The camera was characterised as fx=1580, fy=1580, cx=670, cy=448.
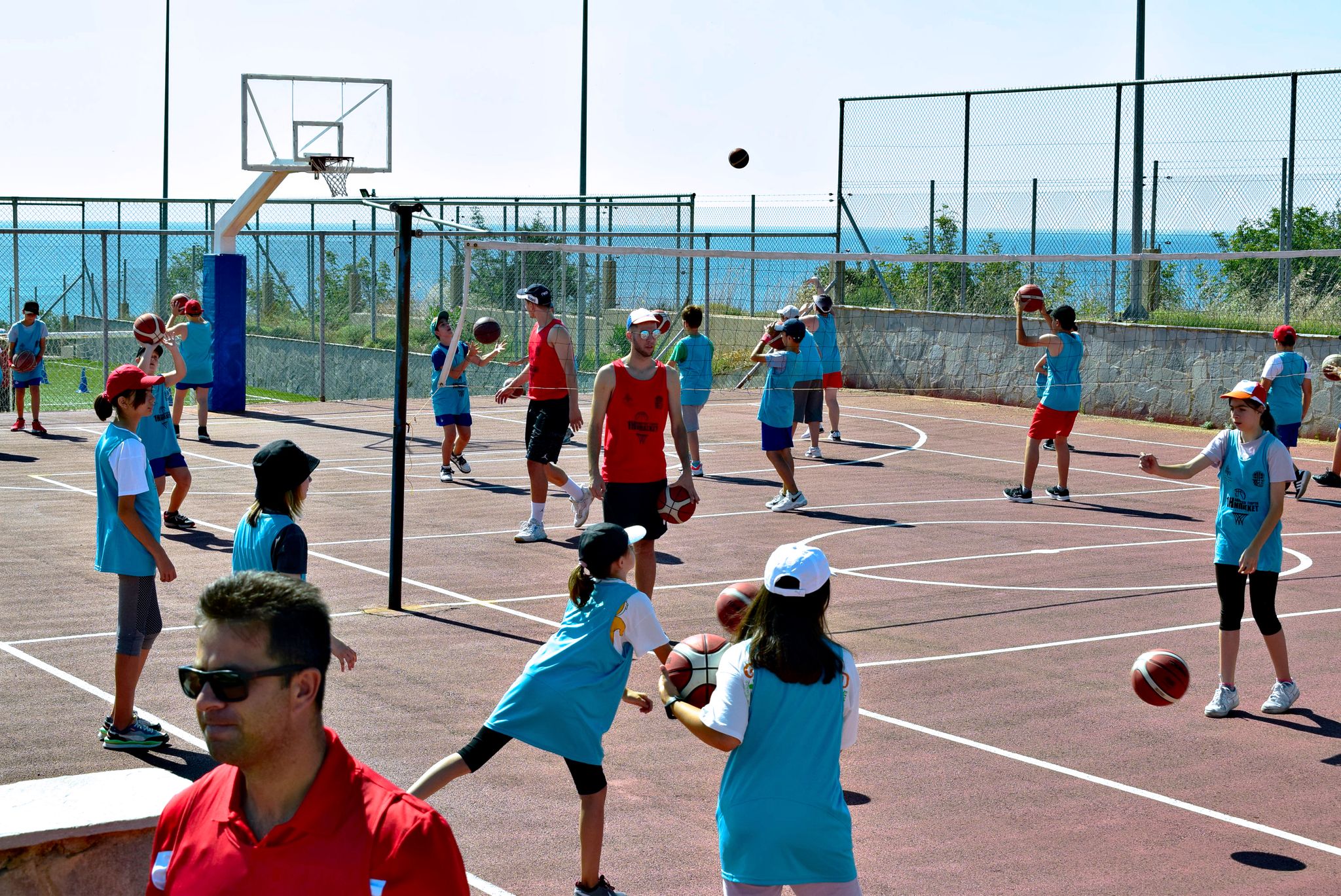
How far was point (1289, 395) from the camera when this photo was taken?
17.3 m

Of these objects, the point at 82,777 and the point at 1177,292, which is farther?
the point at 1177,292

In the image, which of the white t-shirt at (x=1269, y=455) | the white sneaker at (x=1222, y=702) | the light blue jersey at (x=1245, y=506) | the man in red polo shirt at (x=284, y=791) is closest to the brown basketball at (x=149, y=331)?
the white t-shirt at (x=1269, y=455)

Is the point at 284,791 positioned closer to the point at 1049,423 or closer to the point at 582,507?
the point at 582,507

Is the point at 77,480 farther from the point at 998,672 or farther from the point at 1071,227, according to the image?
the point at 1071,227

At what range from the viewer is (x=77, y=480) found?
1769 cm

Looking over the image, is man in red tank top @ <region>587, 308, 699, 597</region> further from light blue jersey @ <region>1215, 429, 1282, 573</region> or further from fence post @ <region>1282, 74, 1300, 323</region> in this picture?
fence post @ <region>1282, 74, 1300, 323</region>

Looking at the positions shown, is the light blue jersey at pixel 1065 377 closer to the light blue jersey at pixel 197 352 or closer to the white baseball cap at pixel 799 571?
the light blue jersey at pixel 197 352

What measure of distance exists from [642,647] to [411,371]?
27561 mm

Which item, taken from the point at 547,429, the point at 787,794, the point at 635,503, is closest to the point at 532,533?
the point at 547,429

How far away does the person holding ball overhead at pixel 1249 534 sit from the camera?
8.83 meters

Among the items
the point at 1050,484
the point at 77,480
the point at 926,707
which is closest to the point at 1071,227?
the point at 1050,484

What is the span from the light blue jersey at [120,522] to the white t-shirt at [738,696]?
4046mm

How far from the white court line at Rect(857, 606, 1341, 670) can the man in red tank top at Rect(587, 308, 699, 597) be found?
5.60ft

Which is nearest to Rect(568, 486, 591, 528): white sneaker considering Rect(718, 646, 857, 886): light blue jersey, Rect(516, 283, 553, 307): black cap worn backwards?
Rect(516, 283, 553, 307): black cap worn backwards
